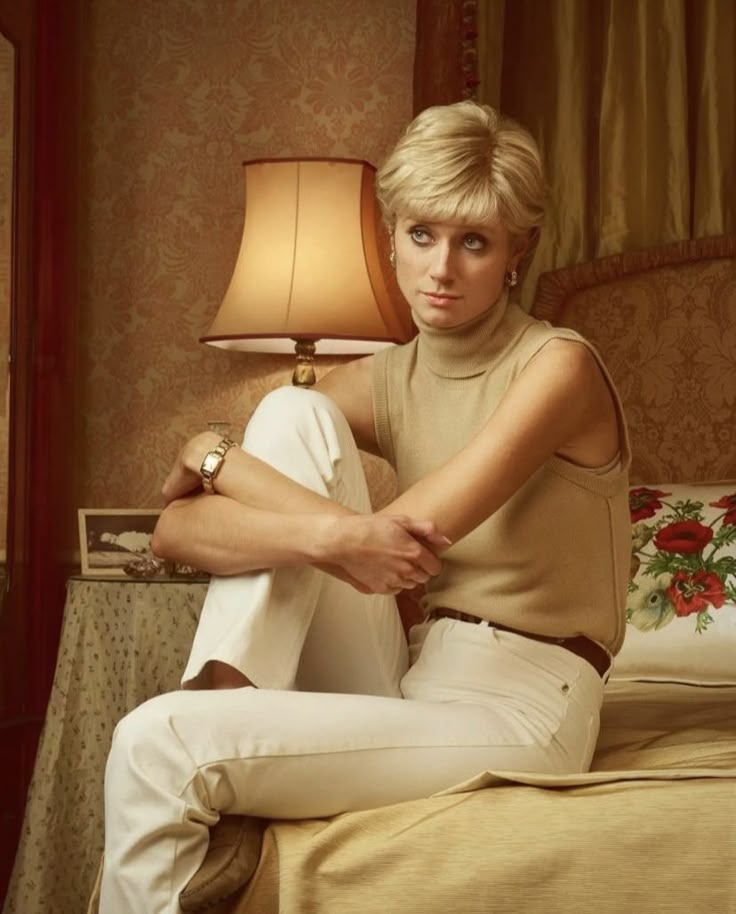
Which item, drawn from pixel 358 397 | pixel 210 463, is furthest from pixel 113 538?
pixel 210 463

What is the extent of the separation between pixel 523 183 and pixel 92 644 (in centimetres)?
125

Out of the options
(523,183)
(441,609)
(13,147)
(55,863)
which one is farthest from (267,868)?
(13,147)

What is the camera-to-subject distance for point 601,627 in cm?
164

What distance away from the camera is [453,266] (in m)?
1.67

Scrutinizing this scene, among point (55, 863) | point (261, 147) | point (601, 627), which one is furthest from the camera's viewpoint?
point (261, 147)

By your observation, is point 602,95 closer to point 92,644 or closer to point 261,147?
point 261,147

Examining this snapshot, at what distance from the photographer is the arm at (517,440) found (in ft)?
4.91

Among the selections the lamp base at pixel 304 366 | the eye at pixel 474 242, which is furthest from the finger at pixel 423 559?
the lamp base at pixel 304 366

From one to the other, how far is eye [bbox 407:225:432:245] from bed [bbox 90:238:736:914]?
0.74 meters

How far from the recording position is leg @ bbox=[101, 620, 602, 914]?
3.95 feet

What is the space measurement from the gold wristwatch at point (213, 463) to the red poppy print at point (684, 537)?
101cm

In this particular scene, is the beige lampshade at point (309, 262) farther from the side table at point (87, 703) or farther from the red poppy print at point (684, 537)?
the red poppy print at point (684, 537)

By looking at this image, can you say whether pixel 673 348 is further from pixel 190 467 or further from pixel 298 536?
pixel 298 536

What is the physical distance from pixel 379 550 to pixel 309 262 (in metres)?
1.38
